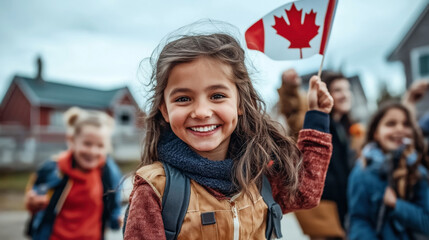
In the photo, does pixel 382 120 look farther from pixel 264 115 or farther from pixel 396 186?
pixel 264 115

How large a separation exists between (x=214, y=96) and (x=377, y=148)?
2.03 m

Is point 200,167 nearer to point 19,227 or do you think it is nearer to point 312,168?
point 312,168

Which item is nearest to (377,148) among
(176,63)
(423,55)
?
(176,63)

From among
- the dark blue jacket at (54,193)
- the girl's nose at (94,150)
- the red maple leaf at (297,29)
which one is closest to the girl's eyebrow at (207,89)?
the red maple leaf at (297,29)

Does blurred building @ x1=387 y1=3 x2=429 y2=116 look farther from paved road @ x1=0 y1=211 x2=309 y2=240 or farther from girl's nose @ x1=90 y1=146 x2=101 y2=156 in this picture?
girl's nose @ x1=90 y1=146 x2=101 y2=156

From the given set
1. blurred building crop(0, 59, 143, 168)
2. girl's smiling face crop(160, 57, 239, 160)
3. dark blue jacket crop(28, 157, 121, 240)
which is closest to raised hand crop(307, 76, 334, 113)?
girl's smiling face crop(160, 57, 239, 160)

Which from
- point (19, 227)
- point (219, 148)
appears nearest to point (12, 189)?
point (19, 227)

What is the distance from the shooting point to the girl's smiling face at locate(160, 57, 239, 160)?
1292 mm

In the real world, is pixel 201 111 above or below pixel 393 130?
above

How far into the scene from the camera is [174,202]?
47.7 inches

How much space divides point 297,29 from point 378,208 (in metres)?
1.67

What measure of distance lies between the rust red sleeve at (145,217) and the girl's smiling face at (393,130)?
7.43 ft

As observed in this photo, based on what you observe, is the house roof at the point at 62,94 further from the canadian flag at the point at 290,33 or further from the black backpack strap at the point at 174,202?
the black backpack strap at the point at 174,202

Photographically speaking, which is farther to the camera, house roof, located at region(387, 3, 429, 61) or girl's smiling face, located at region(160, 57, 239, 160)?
house roof, located at region(387, 3, 429, 61)
